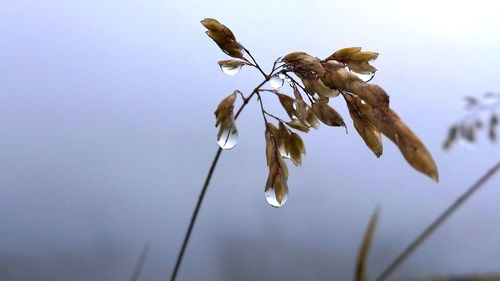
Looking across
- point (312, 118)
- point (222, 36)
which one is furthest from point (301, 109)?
point (222, 36)

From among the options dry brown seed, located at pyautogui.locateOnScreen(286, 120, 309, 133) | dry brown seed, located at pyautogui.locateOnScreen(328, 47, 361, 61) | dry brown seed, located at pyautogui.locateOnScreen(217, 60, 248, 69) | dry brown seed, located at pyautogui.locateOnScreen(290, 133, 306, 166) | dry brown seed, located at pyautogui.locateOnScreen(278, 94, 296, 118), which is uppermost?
dry brown seed, located at pyautogui.locateOnScreen(328, 47, 361, 61)

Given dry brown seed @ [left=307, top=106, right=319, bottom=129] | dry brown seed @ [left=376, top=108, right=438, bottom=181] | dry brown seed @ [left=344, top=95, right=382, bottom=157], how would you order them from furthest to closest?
1. dry brown seed @ [left=307, top=106, right=319, bottom=129]
2. dry brown seed @ [left=344, top=95, right=382, bottom=157]
3. dry brown seed @ [left=376, top=108, right=438, bottom=181]

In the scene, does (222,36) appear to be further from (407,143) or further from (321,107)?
(407,143)

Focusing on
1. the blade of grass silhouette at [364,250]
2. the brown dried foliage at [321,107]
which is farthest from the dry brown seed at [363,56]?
the blade of grass silhouette at [364,250]

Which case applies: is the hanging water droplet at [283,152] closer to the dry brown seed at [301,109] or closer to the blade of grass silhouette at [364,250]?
the dry brown seed at [301,109]

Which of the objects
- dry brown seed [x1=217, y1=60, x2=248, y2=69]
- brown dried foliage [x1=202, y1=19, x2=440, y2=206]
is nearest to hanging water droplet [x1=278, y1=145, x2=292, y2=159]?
brown dried foliage [x1=202, y1=19, x2=440, y2=206]

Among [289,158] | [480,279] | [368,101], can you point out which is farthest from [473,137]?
[368,101]

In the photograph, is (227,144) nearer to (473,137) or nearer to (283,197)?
(283,197)

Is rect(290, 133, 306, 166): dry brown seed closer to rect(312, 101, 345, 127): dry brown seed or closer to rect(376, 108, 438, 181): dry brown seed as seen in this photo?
rect(312, 101, 345, 127): dry brown seed
